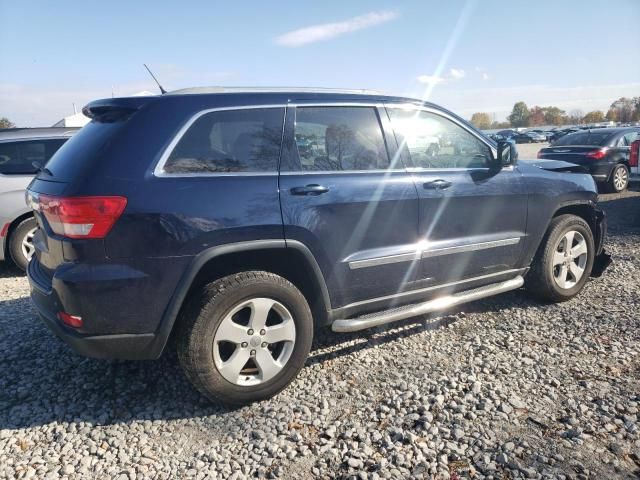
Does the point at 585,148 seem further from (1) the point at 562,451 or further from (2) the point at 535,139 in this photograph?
(2) the point at 535,139

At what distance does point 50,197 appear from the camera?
8.67 feet

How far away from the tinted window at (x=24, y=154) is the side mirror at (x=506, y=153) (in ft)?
18.0

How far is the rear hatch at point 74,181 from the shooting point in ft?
8.25

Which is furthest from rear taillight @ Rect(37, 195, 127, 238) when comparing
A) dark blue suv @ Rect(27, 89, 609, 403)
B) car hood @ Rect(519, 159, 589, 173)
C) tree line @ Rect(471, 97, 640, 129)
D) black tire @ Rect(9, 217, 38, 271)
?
tree line @ Rect(471, 97, 640, 129)

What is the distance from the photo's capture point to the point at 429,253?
11.6 ft

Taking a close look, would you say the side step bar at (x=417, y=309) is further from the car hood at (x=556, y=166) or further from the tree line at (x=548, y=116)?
the tree line at (x=548, y=116)

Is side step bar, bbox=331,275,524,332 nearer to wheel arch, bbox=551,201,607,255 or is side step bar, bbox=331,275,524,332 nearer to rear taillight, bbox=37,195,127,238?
wheel arch, bbox=551,201,607,255

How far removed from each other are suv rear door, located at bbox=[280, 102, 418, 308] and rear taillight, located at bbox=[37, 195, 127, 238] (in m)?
0.95

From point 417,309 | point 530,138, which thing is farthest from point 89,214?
point 530,138

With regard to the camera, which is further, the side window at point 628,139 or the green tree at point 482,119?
the green tree at point 482,119

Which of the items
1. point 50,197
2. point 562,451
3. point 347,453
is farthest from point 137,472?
point 562,451

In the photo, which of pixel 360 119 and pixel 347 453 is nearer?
pixel 347 453

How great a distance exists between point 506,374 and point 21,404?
316cm

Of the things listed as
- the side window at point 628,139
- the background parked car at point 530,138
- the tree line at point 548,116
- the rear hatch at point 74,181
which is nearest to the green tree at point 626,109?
the tree line at point 548,116
